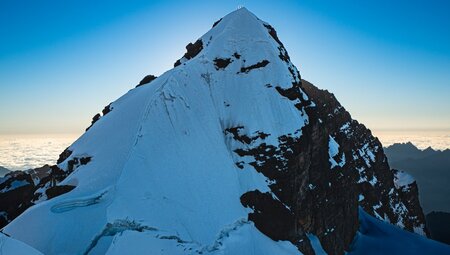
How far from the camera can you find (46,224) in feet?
87.8

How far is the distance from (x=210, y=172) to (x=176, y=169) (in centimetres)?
415

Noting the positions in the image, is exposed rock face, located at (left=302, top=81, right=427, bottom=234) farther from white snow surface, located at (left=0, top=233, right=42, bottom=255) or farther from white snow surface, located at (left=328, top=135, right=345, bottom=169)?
white snow surface, located at (left=0, top=233, right=42, bottom=255)

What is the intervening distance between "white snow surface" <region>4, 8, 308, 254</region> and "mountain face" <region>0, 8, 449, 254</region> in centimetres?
12

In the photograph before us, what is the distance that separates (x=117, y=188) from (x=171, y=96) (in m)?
14.6

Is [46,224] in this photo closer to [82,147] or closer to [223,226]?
[82,147]

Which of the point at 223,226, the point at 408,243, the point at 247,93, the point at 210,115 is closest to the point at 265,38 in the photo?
the point at 247,93

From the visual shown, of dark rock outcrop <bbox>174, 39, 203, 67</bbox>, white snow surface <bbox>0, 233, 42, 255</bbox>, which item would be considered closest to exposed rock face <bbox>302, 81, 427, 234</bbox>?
dark rock outcrop <bbox>174, 39, 203, 67</bbox>

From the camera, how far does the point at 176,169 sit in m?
33.0

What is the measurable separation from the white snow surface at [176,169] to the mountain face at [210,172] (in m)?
0.12

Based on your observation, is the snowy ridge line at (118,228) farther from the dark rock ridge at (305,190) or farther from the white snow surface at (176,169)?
the dark rock ridge at (305,190)

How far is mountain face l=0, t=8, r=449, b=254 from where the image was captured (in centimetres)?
2714

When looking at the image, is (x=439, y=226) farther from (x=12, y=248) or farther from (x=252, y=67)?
(x=12, y=248)

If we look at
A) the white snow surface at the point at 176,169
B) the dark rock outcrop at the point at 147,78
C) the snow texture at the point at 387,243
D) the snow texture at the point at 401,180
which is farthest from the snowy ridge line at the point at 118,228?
the snow texture at the point at 401,180

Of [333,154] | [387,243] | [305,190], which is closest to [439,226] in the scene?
[387,243]
